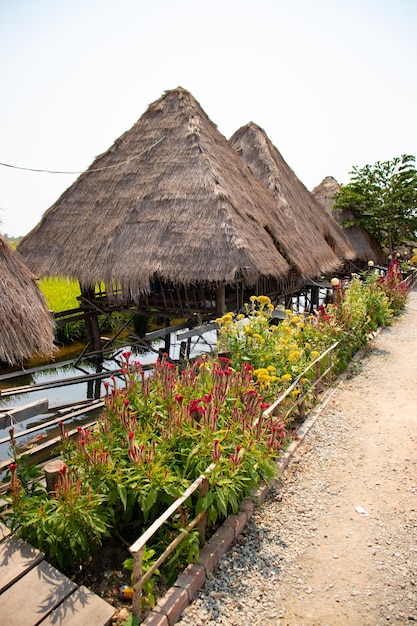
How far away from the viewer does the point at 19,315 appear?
4.68 m

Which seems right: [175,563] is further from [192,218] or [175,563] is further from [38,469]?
[192,218]

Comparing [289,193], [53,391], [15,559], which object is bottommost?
[53,391]

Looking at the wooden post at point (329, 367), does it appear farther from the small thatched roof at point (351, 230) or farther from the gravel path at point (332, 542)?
the small thatched roof at point (351, 230)

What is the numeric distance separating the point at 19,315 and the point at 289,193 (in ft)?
31.1

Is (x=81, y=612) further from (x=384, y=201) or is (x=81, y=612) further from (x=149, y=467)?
(x=384, y=201)

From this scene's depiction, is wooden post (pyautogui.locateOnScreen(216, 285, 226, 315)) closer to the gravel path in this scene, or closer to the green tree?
the gravel path

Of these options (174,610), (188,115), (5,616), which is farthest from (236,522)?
(188,115)

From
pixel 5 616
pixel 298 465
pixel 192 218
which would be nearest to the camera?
pixel 5 616

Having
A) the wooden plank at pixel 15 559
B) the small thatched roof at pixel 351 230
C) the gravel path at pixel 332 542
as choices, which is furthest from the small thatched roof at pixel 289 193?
the wooden plank at pixel 15 559

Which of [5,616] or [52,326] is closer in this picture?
[5,616]

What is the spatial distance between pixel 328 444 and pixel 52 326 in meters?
3.52

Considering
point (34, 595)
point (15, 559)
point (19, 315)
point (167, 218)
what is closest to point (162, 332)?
point (167, 218)

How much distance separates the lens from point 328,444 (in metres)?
4.76

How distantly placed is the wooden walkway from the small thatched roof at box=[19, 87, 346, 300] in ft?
16.8
